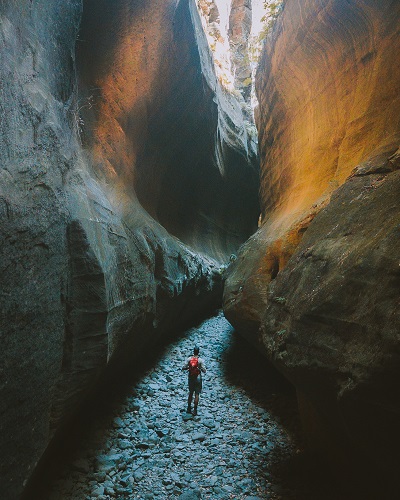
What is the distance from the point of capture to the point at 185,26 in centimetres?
925

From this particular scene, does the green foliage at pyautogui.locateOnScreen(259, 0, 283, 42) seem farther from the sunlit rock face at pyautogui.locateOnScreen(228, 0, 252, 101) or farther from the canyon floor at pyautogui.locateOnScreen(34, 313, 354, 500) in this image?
the canyon floor at pyautogui.locateOnScreen(34, 313, 354, 500)

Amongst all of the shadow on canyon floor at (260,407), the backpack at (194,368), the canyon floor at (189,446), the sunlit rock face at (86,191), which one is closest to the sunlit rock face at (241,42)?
the sunlit rock face at (86,191)

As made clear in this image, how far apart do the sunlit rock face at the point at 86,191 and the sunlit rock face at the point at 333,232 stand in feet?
8.32

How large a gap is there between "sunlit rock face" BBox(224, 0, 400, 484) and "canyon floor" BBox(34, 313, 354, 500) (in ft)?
2.98

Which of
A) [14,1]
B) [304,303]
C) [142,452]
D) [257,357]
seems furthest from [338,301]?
[257,357]

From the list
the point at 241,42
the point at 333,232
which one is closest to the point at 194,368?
the point at 333,232

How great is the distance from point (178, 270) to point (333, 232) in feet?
18.9

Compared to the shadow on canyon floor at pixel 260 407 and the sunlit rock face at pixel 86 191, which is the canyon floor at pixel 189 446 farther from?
the sunlit rock face at pixel 86 191

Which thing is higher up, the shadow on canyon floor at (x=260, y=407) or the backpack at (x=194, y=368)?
the backpack at (x=194, y=368)

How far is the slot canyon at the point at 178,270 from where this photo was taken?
12.3ft

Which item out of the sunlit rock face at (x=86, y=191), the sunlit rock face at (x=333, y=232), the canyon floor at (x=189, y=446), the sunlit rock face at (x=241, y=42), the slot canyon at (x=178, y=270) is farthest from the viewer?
the sunlit rock face at (x=241, y=42)

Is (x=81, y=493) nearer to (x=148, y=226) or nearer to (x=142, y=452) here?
(x=142, y=452)

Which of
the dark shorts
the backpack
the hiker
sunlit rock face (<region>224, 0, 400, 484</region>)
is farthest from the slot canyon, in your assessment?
the backpack

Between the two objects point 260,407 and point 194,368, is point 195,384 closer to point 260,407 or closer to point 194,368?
point 194,368
